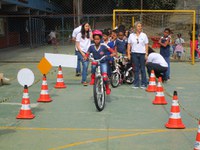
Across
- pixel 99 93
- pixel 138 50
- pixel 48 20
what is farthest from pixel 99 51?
pixel 48 20

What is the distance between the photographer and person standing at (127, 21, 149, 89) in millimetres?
10016

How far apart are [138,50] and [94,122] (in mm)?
3770

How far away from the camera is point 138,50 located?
10.0m

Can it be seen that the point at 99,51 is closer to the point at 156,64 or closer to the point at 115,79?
the point at 115,79

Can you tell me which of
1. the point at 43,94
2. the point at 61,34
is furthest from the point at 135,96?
the point at 61,34

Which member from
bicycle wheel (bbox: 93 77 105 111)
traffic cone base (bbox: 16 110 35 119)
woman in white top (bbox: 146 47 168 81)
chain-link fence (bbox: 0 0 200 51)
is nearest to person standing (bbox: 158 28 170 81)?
woman in white top (bbox: 146 47 168 81)

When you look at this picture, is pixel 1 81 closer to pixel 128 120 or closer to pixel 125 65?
pixel 125 65

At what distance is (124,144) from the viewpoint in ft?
18.1

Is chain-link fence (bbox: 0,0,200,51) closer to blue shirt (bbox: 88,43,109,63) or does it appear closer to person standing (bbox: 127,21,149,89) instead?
person standing (bbox: 127,21,149,89)

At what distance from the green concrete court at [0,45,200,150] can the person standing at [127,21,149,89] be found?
0.49 meters

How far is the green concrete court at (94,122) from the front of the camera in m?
5.58

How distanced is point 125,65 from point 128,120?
4206 mm

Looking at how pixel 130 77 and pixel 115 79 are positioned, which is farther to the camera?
pixel 130 77

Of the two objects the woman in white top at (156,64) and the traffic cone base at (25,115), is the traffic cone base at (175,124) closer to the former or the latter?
the traffic cone base at (25,115)
